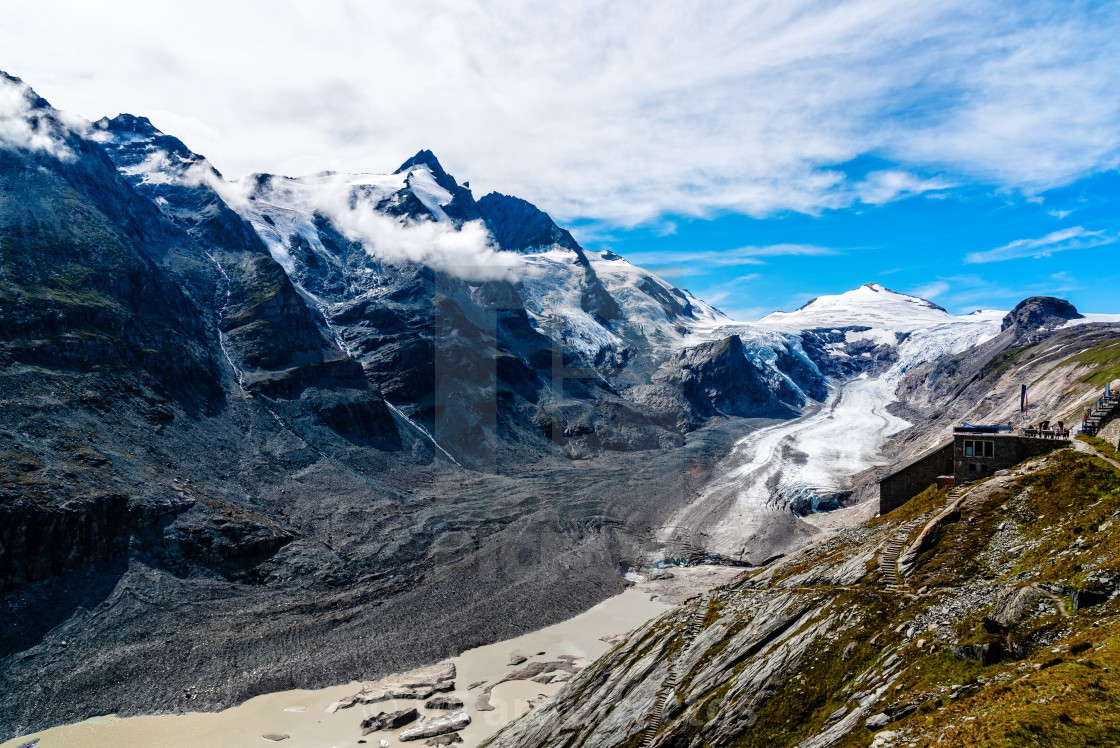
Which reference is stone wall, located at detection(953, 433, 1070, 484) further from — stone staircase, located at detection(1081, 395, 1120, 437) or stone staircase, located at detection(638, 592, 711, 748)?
stone staircase, located at detection(638, 592, 711, 748)

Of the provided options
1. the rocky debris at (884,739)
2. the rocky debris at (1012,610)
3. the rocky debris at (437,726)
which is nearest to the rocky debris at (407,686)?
the rocky debris at (437,726)

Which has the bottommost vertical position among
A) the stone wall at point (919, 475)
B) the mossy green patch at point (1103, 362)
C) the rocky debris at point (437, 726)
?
the rocky debris at point (437, 726)

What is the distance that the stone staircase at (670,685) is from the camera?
30328mm

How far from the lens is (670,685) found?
3306cm

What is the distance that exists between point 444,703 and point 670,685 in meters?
34.8

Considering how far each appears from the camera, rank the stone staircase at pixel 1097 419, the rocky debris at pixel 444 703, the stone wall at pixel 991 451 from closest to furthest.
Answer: the stone wall at pixel 991 451, the stone staircase at pixel 1097 419, the rocky debris at pixel 444 703

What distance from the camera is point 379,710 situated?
193 ft

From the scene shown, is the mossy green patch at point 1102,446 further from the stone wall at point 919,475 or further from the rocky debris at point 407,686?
the rocky debris at point 407,686

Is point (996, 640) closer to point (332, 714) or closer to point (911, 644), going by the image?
point (911, 644)

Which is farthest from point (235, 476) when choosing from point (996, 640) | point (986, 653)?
point (996, 640)

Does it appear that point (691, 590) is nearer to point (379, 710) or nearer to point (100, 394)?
point (379, 710)

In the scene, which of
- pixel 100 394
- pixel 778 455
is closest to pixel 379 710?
pixel 100 394

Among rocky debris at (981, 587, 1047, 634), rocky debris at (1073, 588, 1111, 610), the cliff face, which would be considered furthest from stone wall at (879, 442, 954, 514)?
rocky debris at (1073, 588, 1111, 610)

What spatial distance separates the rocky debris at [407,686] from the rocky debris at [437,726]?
4.00 meters
